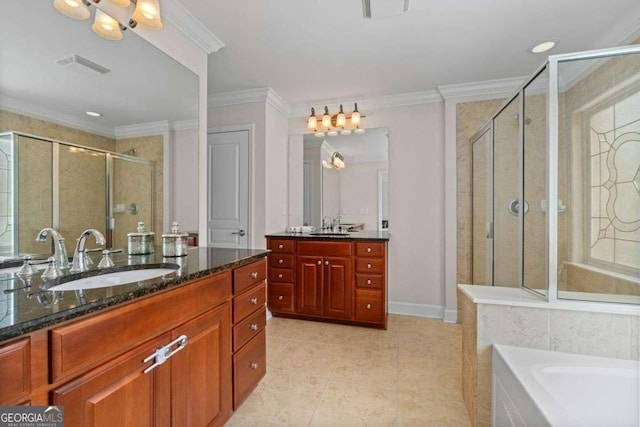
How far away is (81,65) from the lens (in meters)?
1.33

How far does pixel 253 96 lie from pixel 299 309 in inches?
89.5

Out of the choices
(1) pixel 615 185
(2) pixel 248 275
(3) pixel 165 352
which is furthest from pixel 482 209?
(3) pixel 165 352

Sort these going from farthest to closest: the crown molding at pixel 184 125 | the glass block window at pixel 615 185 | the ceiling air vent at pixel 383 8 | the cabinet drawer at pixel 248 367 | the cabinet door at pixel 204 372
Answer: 1. the glass block window at pixel 615 185
2. the crown molding at pixel 184 125
3. the ceiling air vent at pixel 383 8
4. the cabinet drawer at pixel 248 367
5. the cabinet door at pixel 204 372

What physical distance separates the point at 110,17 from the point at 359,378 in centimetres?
253

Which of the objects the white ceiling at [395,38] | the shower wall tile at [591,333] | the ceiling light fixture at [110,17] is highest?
the white ceiling at [395,38]

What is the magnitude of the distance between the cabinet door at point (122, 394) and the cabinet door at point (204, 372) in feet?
0.19

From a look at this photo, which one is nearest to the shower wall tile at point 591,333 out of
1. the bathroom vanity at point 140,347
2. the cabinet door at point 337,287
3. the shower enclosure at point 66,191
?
the bathroom vanity at point 140,347

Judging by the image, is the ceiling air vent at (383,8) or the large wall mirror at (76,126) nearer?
the large wall mirror at (76,126)

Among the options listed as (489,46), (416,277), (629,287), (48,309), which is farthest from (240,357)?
(489,46)

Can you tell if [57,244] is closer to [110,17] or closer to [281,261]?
[110,17]

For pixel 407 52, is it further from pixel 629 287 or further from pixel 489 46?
pixel 629 287

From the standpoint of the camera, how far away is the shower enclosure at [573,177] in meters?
1.51

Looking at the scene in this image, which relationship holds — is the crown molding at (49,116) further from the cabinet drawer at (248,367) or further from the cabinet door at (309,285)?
the cabinet door at (309,285)

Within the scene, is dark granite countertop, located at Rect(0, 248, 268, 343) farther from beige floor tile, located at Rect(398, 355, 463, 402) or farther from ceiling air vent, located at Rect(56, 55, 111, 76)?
beige floor tile, located at Rect(398, 355, 463, 402)
